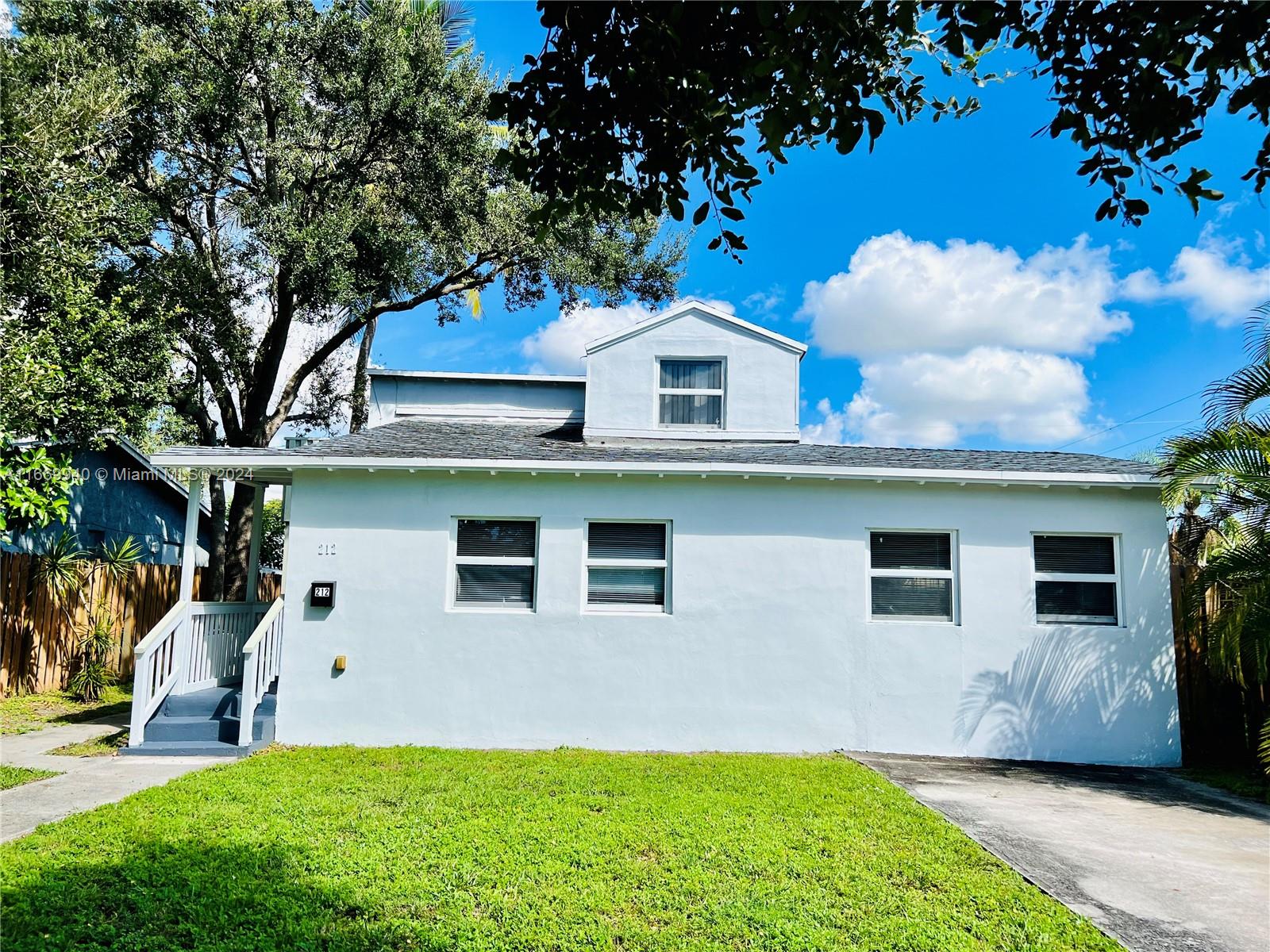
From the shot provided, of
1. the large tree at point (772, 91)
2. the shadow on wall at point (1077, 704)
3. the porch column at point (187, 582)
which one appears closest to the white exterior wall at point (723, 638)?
the shadow on wall at point (1077, 704)

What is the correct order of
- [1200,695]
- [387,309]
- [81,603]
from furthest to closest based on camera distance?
[387,309]
[81,603]
[1200,695]

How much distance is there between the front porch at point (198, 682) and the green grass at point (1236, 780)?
32.1 feet

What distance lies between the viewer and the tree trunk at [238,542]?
14688 millimetres

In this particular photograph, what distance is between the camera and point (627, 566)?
8.98 m

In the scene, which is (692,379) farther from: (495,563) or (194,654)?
(194,654)

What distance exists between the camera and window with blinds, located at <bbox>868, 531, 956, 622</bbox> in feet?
29.4

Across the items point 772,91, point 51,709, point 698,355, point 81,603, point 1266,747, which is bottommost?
point 51,709

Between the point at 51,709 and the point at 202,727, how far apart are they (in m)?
4.50

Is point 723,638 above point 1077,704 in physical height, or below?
above

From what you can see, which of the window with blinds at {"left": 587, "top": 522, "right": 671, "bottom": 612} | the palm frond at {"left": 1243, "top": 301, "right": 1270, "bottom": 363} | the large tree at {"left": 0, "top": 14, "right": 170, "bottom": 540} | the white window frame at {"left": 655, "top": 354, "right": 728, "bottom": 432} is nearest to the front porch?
the large tree at {"left": 0, "top": 14, "right": 170, "bottom": 540}

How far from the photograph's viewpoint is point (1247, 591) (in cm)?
749

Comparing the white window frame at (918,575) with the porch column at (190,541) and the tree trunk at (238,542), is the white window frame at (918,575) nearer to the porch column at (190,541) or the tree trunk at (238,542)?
the porch column at (190,541)

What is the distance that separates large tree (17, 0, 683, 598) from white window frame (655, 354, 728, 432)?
251 centimetres

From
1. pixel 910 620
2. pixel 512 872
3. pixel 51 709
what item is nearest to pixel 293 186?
pixel 51 709
